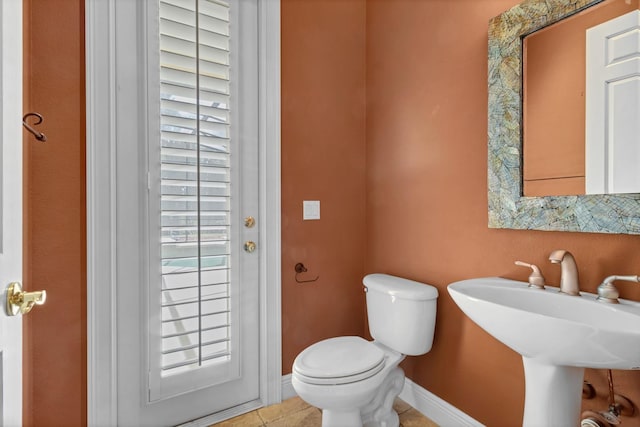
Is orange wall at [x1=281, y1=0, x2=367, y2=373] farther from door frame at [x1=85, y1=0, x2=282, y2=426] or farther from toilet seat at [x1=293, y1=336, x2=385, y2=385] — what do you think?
door frame at [x1=85, y1=0, x2=282, y2=426]

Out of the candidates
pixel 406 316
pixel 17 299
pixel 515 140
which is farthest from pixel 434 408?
pixel 17 299

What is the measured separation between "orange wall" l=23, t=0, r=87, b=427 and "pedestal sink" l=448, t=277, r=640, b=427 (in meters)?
1.53

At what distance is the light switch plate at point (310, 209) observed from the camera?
6.40ft

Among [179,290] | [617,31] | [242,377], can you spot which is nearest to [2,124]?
[179,290]

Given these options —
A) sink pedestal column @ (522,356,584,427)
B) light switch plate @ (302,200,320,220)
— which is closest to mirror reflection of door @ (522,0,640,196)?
sink pedestal column @ (522,356,584,427)

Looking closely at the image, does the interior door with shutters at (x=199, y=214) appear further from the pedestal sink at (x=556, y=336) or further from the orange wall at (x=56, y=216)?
the pedestal sink at (x=556, y=336)

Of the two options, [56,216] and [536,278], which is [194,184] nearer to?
[56,216]

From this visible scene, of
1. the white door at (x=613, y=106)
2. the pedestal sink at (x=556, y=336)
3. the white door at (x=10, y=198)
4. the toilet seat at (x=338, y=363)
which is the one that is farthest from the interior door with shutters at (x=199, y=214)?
the white door at (x=613, y=106)

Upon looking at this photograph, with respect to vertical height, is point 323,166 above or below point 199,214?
above

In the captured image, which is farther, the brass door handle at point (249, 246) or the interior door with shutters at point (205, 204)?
the brass door handle at point (249, 246)

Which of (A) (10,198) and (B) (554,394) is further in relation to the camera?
(B) (554,394)

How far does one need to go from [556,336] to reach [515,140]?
78 centimetres

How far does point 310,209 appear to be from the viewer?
1969 mm

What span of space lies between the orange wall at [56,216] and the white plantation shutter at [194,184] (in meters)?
0.32
